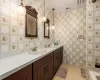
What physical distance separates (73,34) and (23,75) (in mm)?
2976

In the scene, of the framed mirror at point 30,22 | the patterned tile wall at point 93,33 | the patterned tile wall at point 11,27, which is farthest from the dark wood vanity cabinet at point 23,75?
the patterned tile wall at point 93,33

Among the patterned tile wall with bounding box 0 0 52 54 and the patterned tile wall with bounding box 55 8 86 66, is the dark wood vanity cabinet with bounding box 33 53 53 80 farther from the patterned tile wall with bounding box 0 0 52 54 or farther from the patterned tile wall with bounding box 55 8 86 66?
the patterned tile wall with bounding box 55 8 86 66

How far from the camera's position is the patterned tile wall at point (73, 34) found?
11.1ft

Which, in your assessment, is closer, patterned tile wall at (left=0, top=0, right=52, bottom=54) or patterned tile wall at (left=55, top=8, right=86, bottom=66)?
patterned tile wall at (left=0, top=0, right=52, bottom=54)

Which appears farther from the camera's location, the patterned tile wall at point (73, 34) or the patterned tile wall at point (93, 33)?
the patterned tile wall at point (73, 34)

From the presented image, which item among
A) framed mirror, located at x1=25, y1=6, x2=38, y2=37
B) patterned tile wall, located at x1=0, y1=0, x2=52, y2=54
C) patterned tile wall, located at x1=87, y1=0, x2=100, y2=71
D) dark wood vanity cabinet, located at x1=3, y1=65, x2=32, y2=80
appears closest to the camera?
dark wood vanity cabinet, located at x1=3, y1=65, x2=32, y2=80

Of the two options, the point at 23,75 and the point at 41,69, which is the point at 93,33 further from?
the point at 23,75

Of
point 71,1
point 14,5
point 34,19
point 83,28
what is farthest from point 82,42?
point 14,5

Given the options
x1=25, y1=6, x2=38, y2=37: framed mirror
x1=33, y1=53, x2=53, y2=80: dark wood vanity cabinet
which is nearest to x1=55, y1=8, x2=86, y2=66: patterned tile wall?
x1=25, y1=6, x2=38, y2=37: framed mirror

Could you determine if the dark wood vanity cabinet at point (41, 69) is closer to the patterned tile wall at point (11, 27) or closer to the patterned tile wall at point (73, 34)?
the patterned tile wall at point (11, 27)

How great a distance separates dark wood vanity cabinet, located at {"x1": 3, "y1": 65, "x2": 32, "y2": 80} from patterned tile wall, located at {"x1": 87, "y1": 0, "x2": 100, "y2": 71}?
1.35m

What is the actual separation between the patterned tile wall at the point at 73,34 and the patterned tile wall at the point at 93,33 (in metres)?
1.62

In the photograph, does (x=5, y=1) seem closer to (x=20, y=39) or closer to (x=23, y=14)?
(x=23, y=14)

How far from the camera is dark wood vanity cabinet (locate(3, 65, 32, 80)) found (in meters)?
0.82
